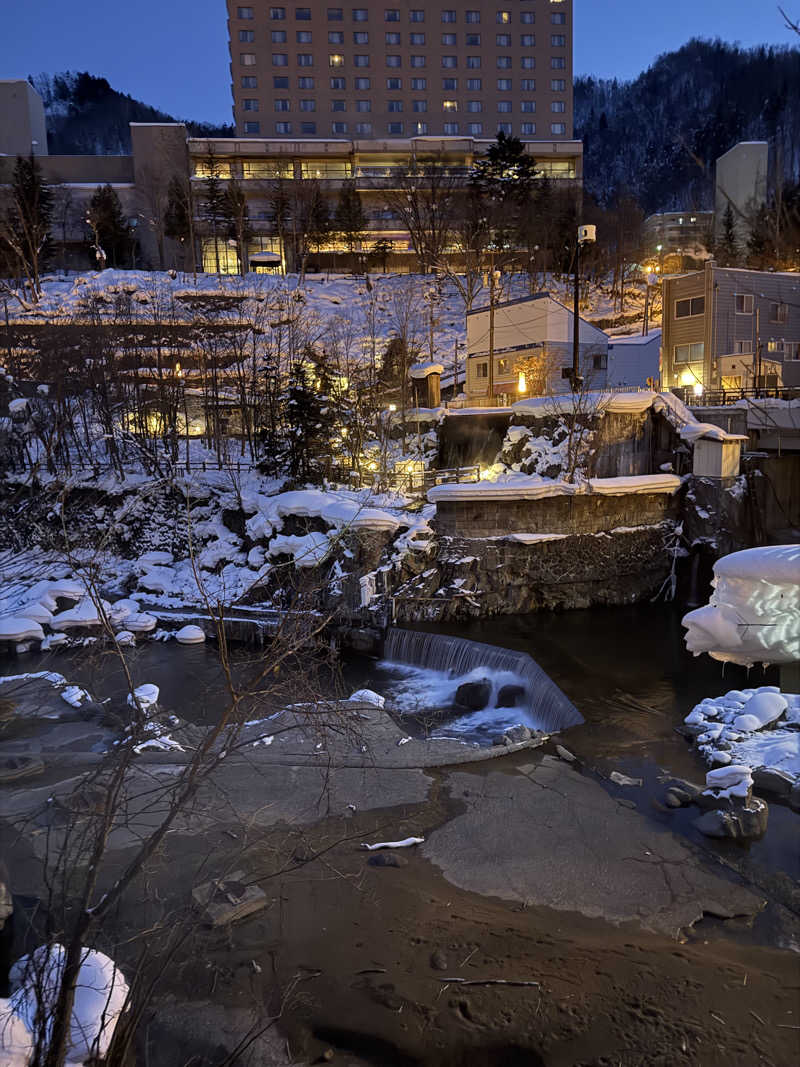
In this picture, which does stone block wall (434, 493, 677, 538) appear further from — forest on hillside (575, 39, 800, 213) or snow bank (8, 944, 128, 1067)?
forest on hillside (575, 39, 800, 213)

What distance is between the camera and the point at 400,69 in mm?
60500

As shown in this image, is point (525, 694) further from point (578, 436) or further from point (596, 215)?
point (596, 215)

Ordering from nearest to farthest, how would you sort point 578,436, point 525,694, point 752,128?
point 525,694
point 578,436
point 752,128

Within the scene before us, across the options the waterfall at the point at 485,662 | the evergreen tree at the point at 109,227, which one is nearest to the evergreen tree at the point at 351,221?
the evergreen tree at the point at 109,227

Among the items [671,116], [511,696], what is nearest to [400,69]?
[511,696]

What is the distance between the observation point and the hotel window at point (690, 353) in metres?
31.2

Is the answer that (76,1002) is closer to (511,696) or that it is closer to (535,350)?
(511,696)

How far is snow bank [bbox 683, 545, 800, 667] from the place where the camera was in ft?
30.9

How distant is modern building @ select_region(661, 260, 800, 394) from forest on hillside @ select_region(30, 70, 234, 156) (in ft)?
326

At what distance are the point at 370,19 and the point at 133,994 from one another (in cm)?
7270

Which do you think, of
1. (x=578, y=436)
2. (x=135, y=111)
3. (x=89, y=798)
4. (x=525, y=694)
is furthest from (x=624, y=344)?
(x=135, y=111)

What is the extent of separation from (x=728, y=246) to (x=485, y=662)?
45.7 metres

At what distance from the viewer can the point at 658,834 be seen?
8664 millimetres

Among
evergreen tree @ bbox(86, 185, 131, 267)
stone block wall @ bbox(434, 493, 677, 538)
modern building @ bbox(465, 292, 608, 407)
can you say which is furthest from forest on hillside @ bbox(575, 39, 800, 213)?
stone block wall @ bbox(434, 493, 677, 538)
